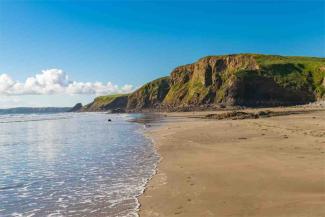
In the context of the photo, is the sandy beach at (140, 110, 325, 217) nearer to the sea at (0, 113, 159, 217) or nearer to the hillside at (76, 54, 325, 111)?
the sea at (0, 113, 159, 217)

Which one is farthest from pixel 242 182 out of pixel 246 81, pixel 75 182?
pixel 246 81

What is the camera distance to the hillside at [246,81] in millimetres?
112625

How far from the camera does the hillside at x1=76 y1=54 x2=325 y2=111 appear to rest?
11262 cm

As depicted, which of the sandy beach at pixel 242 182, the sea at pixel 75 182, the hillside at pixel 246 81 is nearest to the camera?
the sandy beach at pixel 242 182

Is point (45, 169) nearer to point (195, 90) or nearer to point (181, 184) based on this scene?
point (181, 184)

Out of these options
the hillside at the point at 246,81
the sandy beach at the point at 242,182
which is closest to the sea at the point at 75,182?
the sandy beach at the point at 242,182

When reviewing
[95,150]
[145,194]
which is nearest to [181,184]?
[145,194]

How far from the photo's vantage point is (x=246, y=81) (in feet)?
376

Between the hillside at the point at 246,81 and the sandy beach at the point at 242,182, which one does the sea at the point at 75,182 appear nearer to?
the sandy beach at the point at 242,182

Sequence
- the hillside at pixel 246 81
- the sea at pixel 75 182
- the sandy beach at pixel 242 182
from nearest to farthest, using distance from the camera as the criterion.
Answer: the sandy beach at pixel 242 182
the sea at pixel 75 182
the hillside at pixel 246 81

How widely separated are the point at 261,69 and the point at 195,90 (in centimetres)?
2921

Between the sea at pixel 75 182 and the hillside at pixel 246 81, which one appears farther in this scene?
the hillside at pixel 246 81

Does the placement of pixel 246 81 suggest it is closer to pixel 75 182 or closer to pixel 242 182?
pixel 75 182

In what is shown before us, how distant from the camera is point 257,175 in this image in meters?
13.9
